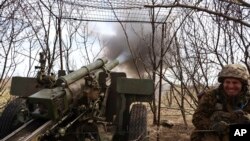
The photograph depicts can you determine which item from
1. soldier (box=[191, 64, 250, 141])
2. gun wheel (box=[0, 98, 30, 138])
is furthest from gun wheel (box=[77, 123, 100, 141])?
soldier (box=[191, 64, 250, 141])

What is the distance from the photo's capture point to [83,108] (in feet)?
17.6

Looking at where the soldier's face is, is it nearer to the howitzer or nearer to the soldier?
the soldier

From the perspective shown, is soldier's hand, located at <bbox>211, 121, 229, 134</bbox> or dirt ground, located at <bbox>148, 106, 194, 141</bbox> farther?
dirt ground, located at <bbox>148, 106, 194, 141</bbox>

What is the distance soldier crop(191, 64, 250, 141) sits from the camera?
14.3 ft

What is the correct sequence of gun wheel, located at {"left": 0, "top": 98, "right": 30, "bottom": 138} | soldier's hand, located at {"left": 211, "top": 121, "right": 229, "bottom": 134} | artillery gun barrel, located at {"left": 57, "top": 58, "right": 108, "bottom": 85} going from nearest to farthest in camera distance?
1. soldier's hand, located at {"left": 211, "top": 121, "right": 229, "bottom": 134}
2. artillery gun barrel, located at {"left": 57, "top": 58, "right": 108, "bottom": 85}
3. gun wheel, located at {"left": 0, "top": 98, "right": 30, "bottom": 138}

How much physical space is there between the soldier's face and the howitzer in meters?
1.65

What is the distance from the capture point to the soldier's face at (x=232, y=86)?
4.43 metres

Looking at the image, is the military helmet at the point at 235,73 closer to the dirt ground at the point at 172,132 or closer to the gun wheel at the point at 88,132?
the gun wheel at the point at 88,132

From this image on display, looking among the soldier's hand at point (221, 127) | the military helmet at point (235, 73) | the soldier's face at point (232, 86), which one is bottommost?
the soldier's hand at point (221, 127)

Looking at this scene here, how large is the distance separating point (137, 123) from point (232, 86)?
257 cm

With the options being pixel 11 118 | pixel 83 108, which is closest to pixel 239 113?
pixel 83 108

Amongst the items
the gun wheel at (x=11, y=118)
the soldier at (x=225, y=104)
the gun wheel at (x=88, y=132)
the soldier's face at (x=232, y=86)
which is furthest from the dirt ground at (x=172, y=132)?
the soldier's face at (x=232, y=86)

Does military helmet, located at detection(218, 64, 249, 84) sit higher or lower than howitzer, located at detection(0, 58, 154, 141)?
higher

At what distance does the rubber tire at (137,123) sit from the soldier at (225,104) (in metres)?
1.83
